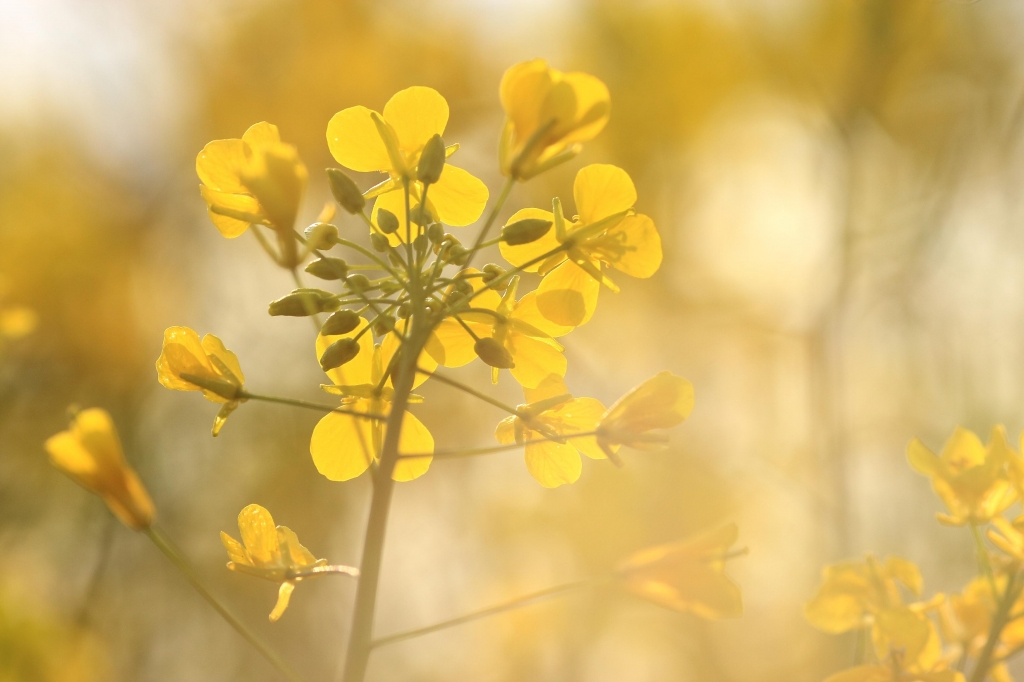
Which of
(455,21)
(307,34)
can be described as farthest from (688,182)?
(307,34)

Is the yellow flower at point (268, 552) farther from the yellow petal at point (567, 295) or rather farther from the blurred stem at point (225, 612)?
the yellow petal at point (567, 295)

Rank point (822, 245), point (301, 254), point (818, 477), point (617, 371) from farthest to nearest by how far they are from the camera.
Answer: point (617, 371)
point (822, 245)
point (818, 477)
point (301, 254)

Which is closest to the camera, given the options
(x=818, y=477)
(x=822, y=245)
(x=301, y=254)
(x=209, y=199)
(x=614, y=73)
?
(x=301, y=254)

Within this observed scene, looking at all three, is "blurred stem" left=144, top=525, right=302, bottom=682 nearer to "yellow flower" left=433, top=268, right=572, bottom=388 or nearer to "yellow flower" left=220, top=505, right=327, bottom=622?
"yellow flower" left=220, top=505, right=327, bottom=622

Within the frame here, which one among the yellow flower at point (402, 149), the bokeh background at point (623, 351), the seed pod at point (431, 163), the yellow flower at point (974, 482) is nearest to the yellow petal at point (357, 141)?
the yellow flower at point (402, 149)

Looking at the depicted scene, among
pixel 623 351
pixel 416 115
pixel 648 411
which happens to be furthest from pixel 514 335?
pixel 623 351

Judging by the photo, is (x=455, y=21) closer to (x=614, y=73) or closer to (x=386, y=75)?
(x=386, y=75)

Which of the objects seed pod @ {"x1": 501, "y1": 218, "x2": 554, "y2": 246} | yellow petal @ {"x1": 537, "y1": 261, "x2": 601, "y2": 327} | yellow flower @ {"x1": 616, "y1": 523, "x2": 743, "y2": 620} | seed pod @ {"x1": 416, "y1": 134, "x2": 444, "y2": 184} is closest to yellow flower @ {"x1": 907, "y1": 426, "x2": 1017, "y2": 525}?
yellow flower @ {"x1": 616, "y1": 523, "x2": 743, "y2": 620}
